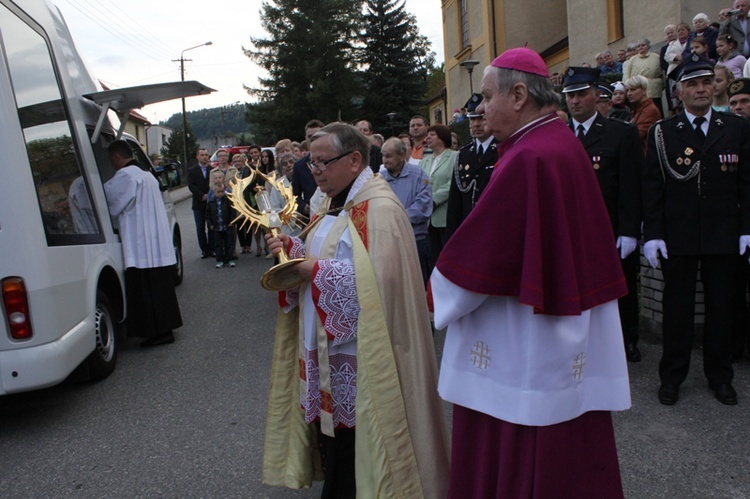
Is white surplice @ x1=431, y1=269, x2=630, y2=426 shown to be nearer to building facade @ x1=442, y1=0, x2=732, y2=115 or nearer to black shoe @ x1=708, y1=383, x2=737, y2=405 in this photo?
black shoe @ x1=708, y1=383, x2=737, y2=405

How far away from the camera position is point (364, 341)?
2643 mm

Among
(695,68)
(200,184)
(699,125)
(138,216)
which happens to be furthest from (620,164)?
(200,184)

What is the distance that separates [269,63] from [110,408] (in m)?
41.5

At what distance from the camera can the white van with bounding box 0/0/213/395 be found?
4.04 m

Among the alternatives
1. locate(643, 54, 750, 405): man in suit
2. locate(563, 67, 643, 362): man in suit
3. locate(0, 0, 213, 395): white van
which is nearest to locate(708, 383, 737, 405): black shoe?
locate(643, 54, 750, 405): man in suit

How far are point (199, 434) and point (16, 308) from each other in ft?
4.66

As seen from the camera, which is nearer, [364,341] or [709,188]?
[364,341]

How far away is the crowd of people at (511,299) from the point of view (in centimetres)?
199

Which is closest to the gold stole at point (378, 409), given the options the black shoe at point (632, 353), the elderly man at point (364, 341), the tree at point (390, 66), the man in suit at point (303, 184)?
the elderly man at point (364, 341)

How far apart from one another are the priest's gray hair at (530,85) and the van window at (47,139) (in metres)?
3.36

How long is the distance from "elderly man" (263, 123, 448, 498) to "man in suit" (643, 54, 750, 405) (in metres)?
2.28

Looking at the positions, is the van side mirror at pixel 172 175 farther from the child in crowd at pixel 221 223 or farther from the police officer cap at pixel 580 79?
the police officer cap at pixel 580 79

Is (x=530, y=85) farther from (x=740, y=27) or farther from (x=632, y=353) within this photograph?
(x=740, y=27)

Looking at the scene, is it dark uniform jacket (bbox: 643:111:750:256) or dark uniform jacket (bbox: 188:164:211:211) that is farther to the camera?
dark uniform jacket (bbox: 188:164:211:211)
